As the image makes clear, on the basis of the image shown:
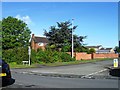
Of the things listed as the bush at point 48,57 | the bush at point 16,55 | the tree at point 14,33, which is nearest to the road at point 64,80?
the bush at point 16,55

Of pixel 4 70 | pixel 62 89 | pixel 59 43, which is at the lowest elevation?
pixel 62 89

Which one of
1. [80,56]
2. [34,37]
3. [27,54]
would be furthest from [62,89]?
[34,37]

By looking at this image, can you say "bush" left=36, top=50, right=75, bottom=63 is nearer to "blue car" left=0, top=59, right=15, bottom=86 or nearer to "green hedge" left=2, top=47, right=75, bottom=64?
"green hedge" left=2, top=47, right=75, bottom=64

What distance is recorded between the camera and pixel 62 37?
66.1 metres

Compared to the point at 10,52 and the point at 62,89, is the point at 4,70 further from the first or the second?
the point at 10,52

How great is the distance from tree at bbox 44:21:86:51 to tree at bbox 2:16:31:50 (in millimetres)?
5816

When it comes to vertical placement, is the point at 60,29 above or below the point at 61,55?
above

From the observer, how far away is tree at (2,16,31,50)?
6431cm

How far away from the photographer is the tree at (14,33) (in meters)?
64.3

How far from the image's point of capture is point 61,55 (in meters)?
51.0

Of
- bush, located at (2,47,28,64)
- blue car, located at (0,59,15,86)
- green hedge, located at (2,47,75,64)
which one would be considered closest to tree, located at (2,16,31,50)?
green hedge, located at (2,47,75,64)

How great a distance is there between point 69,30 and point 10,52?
2748 centimetres

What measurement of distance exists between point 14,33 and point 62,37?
11790 mm

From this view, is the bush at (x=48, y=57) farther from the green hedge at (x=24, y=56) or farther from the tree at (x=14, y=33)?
the tree at (x=14, y=33)
